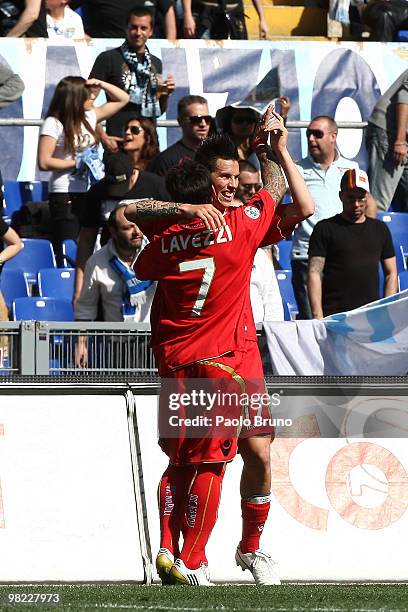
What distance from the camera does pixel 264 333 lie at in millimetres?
8547

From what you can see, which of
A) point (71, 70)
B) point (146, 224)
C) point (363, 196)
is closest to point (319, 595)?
point (146, 224)

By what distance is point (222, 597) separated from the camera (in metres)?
5.69

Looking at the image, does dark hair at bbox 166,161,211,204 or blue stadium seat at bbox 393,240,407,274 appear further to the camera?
blue stadium seat at bbox 393,240,407,274

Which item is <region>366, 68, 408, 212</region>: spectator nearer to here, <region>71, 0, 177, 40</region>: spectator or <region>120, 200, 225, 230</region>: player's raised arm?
<region>71, 0, 177, 40</region>: spectator

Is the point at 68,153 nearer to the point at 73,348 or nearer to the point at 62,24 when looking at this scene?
the point at 62,24

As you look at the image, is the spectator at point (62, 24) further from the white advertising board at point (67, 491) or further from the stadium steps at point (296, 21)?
the white advertising board at point (67, 491)

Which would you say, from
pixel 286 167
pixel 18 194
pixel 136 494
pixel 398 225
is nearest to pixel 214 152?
pixel 286 167

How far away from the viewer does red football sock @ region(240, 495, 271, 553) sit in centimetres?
628

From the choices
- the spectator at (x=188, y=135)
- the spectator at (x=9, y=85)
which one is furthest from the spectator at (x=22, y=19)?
the spectator at (x=188, y=135)

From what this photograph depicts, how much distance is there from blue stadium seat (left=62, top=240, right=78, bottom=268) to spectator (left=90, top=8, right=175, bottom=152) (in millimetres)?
1406

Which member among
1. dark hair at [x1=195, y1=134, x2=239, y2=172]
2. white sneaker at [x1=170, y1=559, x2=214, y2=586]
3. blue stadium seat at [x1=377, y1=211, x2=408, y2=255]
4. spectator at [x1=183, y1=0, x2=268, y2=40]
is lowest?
white sneaker at [x1=170, y1=559, x2=214, y2=586]

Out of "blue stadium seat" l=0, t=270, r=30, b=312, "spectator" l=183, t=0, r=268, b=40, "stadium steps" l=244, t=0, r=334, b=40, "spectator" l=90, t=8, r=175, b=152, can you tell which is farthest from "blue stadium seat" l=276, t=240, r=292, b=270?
"stadium steps" l=244, t=0, r=334, b=40

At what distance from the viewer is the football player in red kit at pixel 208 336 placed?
6113 millimetres

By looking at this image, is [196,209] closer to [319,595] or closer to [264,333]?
[319,595]
